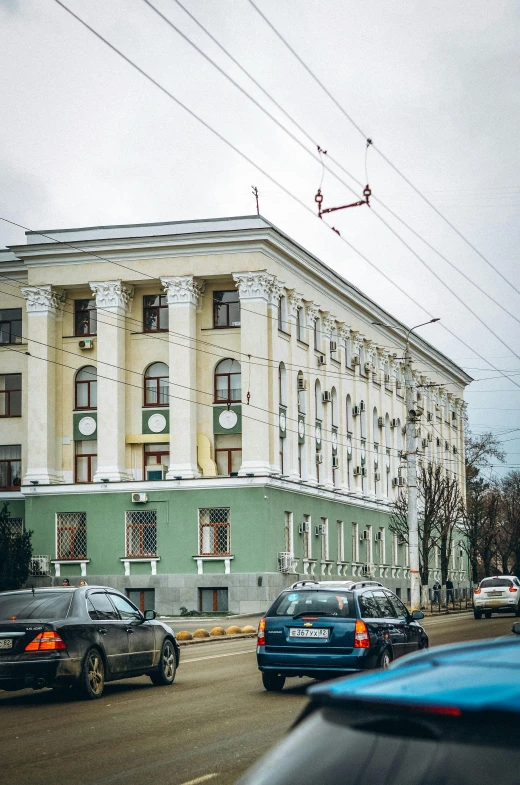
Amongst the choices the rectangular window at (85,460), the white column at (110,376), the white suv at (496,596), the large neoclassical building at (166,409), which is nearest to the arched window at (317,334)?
the large neoclassical building at (166,409)

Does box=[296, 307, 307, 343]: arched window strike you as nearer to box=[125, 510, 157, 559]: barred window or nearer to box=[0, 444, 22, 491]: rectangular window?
box=[125, 510, 157, 559]: barred window

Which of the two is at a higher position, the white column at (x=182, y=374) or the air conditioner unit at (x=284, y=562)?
the white column at (x=182, y=374)

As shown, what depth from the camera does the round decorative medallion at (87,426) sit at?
51156 millimetres

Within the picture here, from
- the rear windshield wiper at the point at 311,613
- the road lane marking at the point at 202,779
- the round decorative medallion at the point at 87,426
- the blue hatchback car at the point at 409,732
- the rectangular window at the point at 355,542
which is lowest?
the road lane marking at the point at 202,779

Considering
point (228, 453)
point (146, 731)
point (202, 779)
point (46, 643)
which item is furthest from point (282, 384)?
point (202, 779)

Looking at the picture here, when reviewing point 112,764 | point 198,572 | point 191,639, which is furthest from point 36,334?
point 112,764

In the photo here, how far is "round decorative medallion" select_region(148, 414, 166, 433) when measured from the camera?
165 feet

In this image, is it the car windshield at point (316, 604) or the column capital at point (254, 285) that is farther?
the column capital at point (254, 285)

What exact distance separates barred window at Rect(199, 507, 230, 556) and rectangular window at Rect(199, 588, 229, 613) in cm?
152

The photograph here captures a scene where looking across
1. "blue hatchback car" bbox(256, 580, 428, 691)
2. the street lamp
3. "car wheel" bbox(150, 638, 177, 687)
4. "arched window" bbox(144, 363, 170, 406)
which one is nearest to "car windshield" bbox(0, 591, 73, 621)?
"car wheel" bbox(150, 638, 177, 687)

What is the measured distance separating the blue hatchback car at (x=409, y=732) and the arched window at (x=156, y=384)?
4734cm

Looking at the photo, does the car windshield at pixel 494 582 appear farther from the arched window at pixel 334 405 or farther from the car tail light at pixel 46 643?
the car tail light at pixel 46 643

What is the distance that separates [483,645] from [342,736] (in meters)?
1.01

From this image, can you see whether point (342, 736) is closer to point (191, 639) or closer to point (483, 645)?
point (483, 645)
